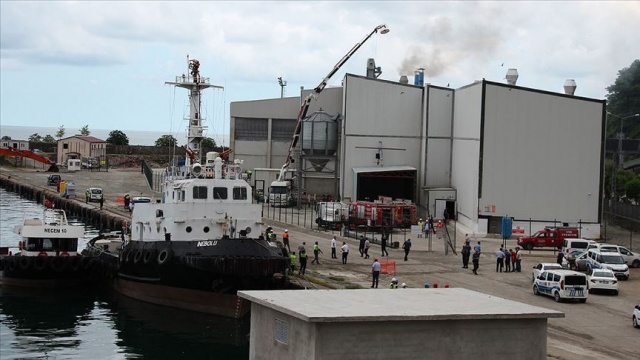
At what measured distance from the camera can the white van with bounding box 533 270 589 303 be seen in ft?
123

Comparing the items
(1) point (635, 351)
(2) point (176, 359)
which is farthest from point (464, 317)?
(2) point (176, 359)

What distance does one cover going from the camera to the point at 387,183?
77375 millimetres

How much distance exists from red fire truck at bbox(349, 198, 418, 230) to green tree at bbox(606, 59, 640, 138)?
244 feet

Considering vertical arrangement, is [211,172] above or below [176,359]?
above

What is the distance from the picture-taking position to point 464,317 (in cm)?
2247

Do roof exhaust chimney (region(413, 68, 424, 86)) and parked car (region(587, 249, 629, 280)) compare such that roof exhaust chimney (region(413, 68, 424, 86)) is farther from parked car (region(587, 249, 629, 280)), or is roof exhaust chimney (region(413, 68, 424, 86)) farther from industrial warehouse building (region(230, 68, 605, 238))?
parked car (region(587, 249, 629, 280))

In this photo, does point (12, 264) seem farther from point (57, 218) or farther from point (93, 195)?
point (93, 195)

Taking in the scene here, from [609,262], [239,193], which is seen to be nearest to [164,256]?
[239,193]

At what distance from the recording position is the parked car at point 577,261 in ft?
148

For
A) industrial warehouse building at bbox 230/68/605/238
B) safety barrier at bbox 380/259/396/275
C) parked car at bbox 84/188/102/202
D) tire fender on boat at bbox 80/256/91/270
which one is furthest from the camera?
parked car at bbox 84/188/102/202

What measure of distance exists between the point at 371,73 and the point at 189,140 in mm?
41425

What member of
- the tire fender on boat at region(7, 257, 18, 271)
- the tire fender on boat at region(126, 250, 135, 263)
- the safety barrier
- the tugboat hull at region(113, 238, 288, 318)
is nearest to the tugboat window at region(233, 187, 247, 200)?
the tugboat hull at region(113, 238, 288, 318)

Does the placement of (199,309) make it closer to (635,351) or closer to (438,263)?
(438,263)

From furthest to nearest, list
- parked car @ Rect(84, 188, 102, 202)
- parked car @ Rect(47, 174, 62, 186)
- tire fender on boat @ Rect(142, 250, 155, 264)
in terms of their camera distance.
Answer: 1. parked car @ Rect(47, 174, 62, 186)
2. parked car @ Rect(84, 188, 102, 202)
3. tire fender on boat @ Rect(142, 250, 155, 264)
